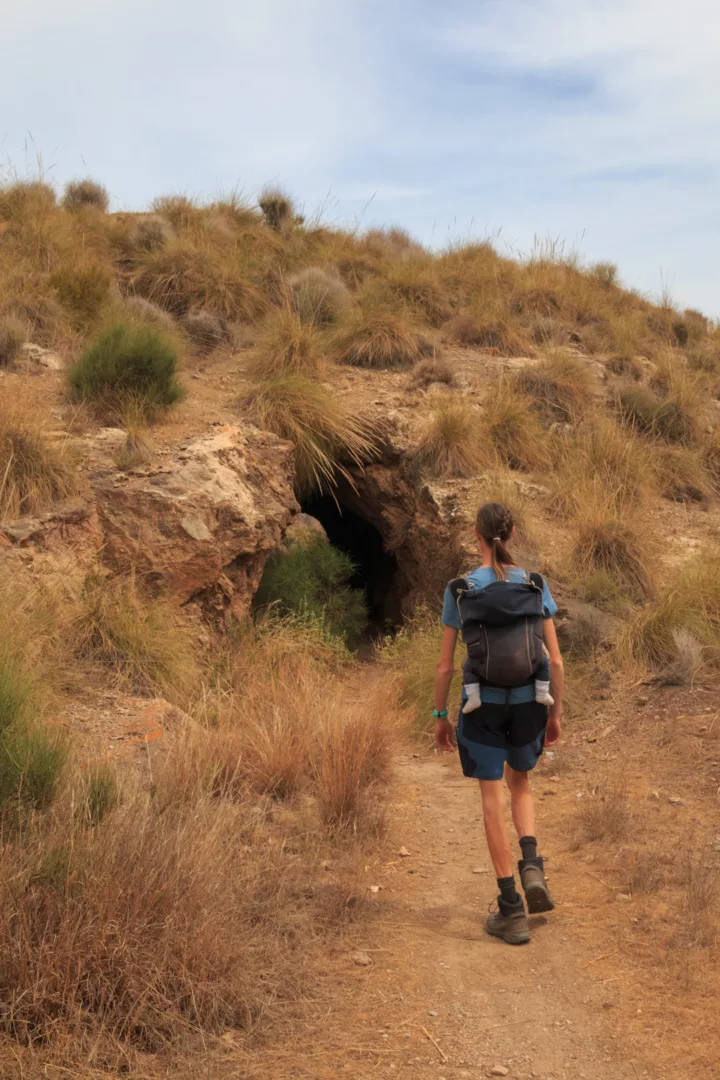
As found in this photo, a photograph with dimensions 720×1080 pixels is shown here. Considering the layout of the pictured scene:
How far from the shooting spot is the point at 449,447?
9555 millimetres

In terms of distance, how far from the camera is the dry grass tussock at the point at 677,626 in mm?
6840

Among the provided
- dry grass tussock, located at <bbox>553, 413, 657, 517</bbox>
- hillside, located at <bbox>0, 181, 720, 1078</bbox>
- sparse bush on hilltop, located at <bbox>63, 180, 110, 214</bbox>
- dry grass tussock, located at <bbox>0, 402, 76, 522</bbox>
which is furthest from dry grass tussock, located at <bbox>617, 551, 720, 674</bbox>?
sparse bush on hilltop, located at <bbox>63, 180, 110, 214</bbox>

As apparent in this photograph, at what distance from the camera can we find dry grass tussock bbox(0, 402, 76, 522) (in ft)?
22.9

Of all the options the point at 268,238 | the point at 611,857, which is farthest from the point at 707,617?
the point at 268,238

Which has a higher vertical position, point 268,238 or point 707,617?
point 268,238

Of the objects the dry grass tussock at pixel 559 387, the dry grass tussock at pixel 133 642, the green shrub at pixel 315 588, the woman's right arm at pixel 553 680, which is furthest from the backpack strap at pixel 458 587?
the dry grass tussock at pixel 559 387

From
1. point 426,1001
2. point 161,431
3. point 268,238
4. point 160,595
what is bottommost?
point 426,1001

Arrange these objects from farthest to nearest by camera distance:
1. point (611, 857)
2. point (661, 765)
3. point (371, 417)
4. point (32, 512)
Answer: point (371, 417), point (32, 512), point (661, 765), point (611, 857)

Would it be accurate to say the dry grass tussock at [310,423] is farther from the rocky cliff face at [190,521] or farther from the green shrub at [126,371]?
the green shrub at [126,371]

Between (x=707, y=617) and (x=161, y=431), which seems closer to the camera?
(x=707, y=617)

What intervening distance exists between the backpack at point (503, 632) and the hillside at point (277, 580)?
1158 millimetres

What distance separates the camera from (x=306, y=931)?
3.56 metres

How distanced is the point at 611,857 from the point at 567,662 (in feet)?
9.38

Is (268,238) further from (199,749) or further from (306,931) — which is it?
(306,931)
